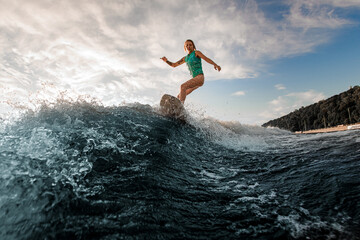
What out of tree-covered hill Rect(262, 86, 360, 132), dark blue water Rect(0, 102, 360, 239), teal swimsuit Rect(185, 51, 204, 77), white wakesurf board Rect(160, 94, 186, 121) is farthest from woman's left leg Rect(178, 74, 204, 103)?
tree-covered hill Rect(262, 86, 360, 132)

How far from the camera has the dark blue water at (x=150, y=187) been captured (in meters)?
1.79

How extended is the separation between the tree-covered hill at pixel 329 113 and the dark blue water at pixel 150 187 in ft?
162

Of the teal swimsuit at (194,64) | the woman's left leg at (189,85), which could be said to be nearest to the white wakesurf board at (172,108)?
the woman's left leg at (189,85)

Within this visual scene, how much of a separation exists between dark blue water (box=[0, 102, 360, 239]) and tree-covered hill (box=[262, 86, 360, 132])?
49503mm

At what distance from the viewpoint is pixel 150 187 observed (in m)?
2.48

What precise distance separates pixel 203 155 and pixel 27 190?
10.7ft

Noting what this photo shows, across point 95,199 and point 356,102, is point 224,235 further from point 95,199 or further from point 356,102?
point 356,102

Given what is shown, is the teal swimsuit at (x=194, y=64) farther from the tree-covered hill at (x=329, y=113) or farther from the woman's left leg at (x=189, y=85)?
the tree-covered hill at (x=329, y=113)

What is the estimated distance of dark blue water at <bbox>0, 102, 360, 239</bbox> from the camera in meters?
1.79

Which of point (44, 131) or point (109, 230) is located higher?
point (44, 131)

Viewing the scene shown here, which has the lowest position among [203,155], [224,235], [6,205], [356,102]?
[224,235]

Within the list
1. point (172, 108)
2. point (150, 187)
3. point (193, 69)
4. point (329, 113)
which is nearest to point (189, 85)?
point (193, 69)

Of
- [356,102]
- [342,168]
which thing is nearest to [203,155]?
[342,168]

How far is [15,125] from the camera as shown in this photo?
3.54 metres
